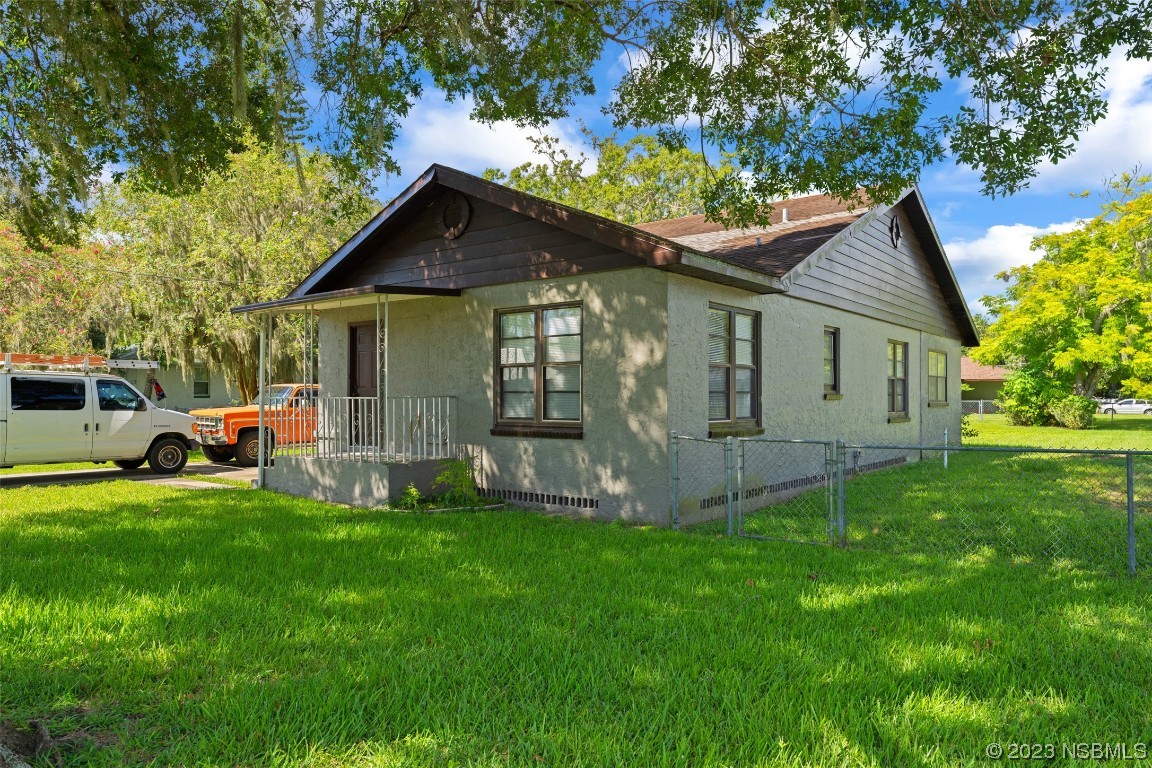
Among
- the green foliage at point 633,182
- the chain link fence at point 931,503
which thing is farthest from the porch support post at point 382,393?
the green foliage at point 633,182

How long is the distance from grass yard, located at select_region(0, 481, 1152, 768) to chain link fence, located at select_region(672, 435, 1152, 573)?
835 mm

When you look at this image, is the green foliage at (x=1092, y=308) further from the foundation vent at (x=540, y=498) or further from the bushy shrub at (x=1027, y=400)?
the foundation vent at (x=540, y=498)

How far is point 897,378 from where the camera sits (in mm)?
16234

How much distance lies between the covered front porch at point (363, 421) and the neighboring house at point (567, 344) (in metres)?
0.04

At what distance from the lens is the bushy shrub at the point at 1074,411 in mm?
30094

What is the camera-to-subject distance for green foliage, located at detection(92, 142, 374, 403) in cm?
2227

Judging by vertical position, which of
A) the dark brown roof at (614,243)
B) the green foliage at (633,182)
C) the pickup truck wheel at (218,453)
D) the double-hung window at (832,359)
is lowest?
the pickup truck wheel at (218,453)

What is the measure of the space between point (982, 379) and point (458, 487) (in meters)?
55.1

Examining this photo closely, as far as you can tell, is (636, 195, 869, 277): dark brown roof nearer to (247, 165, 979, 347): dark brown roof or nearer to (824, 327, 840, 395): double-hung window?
(247, 165, 979, 347): dark brown roof

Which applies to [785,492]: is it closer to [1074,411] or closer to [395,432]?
[395,432]

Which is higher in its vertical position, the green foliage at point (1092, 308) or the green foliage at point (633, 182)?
the green foliage at point (633, 182)

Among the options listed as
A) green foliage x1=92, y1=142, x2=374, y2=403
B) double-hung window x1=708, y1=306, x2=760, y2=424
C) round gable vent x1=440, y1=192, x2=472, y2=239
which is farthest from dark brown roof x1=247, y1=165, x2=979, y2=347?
green foliage x1=92, y1=142, x2=374, y2=403

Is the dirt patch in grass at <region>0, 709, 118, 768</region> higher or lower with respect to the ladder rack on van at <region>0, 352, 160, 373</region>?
lower

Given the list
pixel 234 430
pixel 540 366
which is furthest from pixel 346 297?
pixel 234 430
